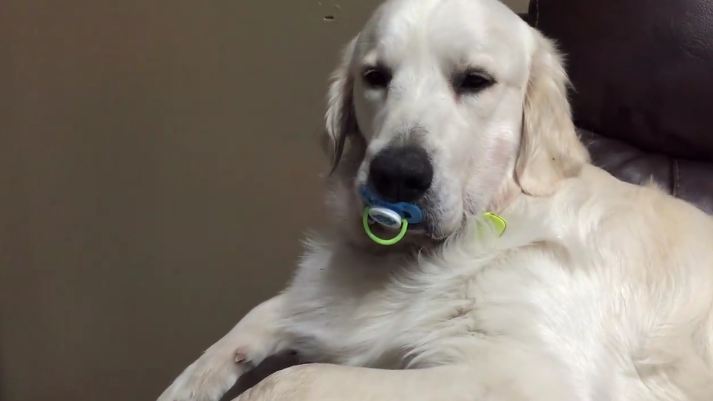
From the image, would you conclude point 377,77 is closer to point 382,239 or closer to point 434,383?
point 382,239

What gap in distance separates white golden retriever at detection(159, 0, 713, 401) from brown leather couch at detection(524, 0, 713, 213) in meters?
0.24

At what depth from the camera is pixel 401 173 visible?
908 mm

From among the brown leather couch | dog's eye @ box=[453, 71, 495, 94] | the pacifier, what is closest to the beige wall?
the brown leather couch

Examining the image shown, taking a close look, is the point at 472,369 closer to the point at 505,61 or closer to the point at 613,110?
the point at 505,61

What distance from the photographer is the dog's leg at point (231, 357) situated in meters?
1.01

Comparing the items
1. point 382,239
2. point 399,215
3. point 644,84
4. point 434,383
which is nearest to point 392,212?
point 399,215

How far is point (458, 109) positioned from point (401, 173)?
179 millimetres

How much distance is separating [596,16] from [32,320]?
1622mm

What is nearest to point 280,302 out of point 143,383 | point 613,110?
point 613,110

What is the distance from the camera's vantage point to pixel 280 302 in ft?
3.86

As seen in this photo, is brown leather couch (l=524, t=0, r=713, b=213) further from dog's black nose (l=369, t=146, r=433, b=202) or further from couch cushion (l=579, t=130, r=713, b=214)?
dog's black nose (l=369, t=146, r=433, b=202)

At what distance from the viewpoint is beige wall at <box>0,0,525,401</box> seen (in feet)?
6.00

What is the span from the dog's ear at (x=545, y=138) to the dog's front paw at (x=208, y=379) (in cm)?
49

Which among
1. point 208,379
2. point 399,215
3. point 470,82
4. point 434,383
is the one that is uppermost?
point 470,82
